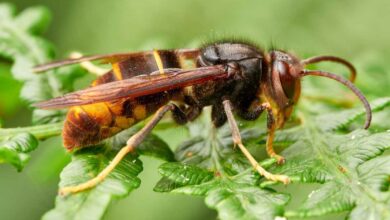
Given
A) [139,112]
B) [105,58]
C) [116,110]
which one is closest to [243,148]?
[139,112]

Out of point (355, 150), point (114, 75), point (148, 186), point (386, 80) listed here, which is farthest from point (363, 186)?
point (148, 186)

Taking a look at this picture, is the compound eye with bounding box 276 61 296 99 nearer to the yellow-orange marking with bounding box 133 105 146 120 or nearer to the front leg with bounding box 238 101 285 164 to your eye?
the front leg with bounding box 238 101 285 164

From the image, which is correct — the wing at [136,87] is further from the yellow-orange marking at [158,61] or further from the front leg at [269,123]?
the front leg at [269,123]

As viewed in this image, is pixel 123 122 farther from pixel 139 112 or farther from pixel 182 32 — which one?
pixel 182 32

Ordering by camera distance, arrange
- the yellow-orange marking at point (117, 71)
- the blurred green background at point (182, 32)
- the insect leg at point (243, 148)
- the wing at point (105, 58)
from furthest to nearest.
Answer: the blurred green background at point (182, 32), the wing at point (105, 58), the yellow-orange marking at point (117, 71), the insect leg at point (243, 148)

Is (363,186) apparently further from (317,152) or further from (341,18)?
(341,18)

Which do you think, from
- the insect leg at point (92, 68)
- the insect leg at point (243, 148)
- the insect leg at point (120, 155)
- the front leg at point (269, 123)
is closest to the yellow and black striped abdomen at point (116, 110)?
the insect leg at point (120, 155)
